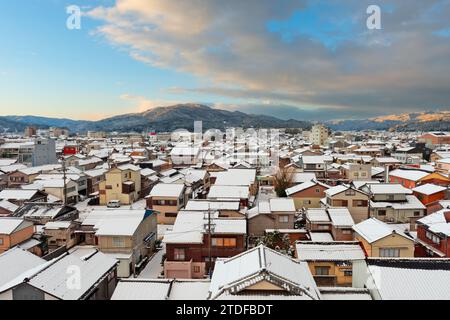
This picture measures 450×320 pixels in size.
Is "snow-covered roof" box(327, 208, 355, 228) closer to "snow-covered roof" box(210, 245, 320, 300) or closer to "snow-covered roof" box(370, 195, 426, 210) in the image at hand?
"snow-covered roof" box(370, 195, 426, 210)

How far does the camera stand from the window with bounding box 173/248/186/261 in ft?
49.1

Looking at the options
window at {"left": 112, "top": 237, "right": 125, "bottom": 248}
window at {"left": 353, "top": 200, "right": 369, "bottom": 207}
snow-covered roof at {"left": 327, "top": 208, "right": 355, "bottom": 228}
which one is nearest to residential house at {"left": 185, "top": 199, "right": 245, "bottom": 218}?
window at {"left": 112, "top": 237, "right": 125, "bottom": 248}

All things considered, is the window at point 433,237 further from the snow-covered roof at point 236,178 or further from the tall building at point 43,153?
the tall building at point 43,153

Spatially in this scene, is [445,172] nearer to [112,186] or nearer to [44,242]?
[112,186]

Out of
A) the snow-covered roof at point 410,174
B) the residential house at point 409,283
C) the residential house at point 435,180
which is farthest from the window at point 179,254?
the residential house at point 435,180

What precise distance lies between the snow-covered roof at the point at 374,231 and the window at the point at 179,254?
8.95 metres

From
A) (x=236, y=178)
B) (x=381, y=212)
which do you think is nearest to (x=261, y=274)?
(x=381, y=212)

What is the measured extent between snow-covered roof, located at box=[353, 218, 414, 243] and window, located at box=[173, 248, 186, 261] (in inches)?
352

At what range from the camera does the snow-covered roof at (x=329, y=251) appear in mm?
13256

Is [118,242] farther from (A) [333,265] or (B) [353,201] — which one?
(B) [353,201]

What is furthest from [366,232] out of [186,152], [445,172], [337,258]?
[186,152]

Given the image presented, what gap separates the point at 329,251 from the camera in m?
13.8

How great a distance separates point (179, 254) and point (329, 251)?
6.99m
